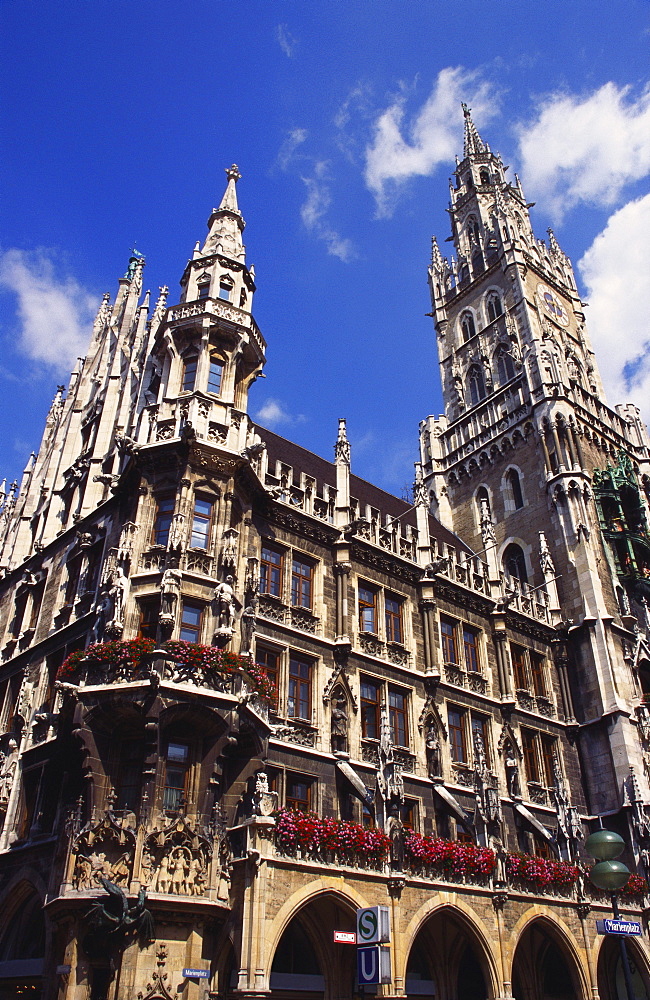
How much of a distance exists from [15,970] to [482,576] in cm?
2119

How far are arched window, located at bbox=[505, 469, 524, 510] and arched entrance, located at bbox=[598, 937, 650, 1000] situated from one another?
19823 millimetres

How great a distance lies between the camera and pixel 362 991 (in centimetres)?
1633

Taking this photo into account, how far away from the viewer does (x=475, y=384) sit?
47438 mm

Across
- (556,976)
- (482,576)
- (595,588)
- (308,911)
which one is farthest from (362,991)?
(595,588)

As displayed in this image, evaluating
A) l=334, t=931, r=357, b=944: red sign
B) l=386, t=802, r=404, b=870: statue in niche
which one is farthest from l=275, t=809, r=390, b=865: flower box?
l=334, t=931, r=357, b=944: red sign

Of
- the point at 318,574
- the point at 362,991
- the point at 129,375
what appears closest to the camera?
the point at 362,991

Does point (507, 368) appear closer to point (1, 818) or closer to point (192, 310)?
point (192, 310)

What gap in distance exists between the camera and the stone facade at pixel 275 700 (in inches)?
693

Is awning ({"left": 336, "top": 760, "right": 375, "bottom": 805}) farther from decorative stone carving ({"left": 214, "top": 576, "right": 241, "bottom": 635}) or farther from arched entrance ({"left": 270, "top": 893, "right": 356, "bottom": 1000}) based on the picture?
decorative stone carving ({"left": 214, "top": 576, "right": 241, "bottom": 635})

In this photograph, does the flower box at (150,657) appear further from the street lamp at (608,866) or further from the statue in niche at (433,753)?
the street lamp at (608,866)

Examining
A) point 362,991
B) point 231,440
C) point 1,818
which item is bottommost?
point 362,991

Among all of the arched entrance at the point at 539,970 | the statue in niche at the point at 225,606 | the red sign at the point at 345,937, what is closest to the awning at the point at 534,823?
the arched entrance at the point at 539,970

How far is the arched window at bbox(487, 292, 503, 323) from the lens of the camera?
159 ft

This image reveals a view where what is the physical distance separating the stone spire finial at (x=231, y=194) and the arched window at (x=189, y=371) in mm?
8055
